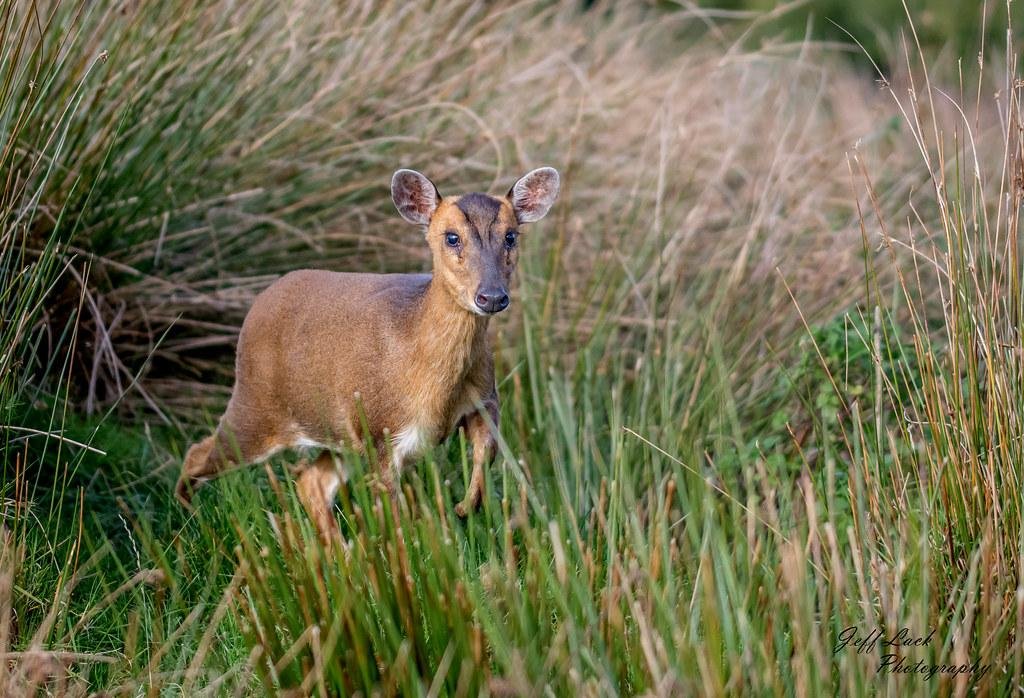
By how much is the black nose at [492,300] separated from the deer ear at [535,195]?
0.57 metres

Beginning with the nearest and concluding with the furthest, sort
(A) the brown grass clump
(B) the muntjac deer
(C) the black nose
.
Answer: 1. (C) the black nose
2. (B) the muntjac deer
3. (A) the brown grass clump

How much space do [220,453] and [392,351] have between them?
2.46 feet

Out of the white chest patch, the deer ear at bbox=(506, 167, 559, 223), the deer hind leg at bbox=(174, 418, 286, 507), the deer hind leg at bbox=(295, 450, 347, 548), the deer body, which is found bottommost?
the deer hind leg at bbox=(295, 450, 347, 548)

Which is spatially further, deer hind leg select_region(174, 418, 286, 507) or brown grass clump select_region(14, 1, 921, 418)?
brown grass clump select_region(14, 1, 921, 418)

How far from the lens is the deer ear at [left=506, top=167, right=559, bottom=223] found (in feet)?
15.5

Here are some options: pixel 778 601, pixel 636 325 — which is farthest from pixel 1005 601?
pixel 636 325

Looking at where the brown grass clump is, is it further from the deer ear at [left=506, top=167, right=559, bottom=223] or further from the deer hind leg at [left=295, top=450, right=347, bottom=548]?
the deer ear at [left=506, top=167, right=559, bottom=223]

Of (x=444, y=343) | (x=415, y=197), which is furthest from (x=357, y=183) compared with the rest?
(x=444, y=343)

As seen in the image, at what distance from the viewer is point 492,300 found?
13.8 ft

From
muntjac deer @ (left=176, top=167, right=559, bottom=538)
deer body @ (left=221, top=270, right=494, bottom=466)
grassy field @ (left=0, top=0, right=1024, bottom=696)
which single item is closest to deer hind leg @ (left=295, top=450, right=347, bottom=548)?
muntjac deer @ (left=176, top=167, right=559, bottom=538)

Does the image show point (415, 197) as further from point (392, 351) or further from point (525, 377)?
point (525, 377)

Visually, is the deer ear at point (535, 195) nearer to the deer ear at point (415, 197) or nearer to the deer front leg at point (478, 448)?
the deer ear at point (415, 197)

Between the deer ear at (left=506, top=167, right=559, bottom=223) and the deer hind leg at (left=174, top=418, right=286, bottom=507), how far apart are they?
46.3 inches

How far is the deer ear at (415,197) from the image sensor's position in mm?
4609
